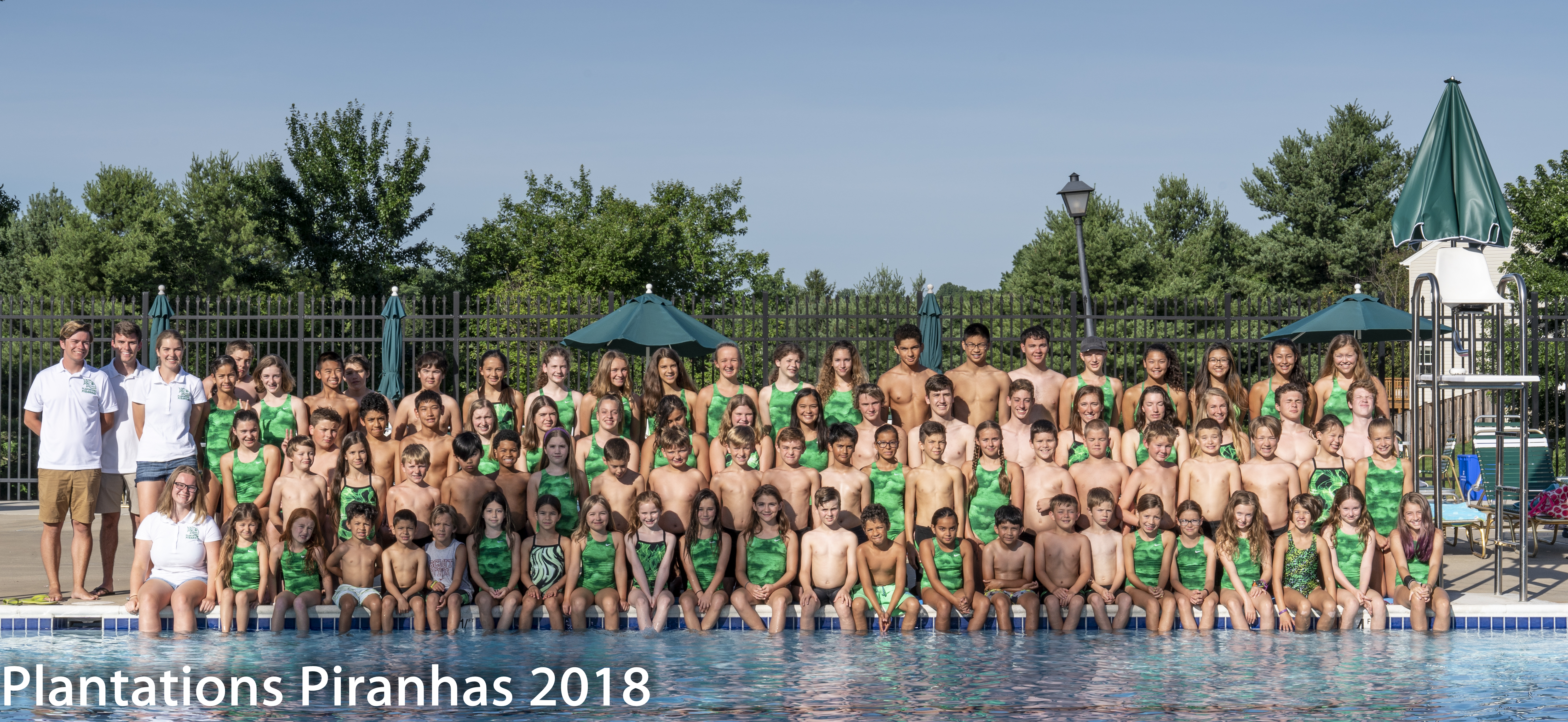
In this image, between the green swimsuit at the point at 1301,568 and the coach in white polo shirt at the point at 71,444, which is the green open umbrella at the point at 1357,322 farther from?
the coach in white polo shirt at the point at 71,444

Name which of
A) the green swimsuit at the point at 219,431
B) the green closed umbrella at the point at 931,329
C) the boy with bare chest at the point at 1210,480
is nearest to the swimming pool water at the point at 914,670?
the boy with bare chest at the point at 1210,480

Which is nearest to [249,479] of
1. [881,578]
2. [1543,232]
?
[881,578]

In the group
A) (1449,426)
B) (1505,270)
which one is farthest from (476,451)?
(1505,270)

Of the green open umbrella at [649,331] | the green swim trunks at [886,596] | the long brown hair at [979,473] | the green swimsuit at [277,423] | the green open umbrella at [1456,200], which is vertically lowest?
the green swim trunks at [886,596]

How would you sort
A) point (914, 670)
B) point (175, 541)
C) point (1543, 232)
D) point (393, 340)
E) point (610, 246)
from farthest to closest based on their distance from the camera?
point (610, 246)
point (1543, 232)
point (393, 340)
point (175, 541)
point (914, 670)

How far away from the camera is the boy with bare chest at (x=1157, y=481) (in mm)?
8633

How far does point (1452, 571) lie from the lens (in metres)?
10.1

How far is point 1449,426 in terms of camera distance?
21.0 metres

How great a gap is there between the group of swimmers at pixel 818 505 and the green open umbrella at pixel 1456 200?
3.13 meters

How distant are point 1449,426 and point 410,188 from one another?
25959mm

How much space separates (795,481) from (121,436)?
14.1 feet

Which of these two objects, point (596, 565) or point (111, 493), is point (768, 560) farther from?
point (111, 493)

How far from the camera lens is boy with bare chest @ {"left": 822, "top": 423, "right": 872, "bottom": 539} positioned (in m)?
8.57

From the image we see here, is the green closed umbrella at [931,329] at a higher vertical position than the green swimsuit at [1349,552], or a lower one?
higher
